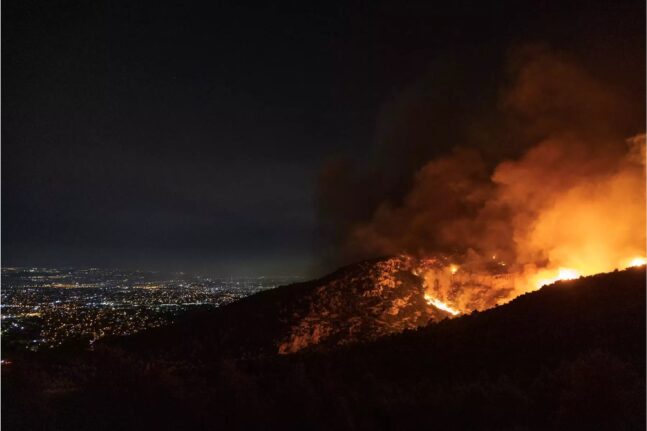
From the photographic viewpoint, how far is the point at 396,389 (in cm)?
1161

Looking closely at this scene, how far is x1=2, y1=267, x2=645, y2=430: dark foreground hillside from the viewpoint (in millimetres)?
8750

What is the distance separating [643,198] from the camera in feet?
92.1

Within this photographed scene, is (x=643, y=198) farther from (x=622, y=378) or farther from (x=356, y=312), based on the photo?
(x=622, y=378)

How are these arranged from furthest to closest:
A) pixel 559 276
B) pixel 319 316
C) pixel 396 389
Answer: pixel 559 276, pixel 319 316, pixel 396 389

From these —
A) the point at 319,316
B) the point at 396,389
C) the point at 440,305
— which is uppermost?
the point at 440,305

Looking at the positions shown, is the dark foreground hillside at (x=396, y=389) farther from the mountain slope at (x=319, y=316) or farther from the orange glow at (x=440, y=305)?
the orange glow at (x=440, y=305)

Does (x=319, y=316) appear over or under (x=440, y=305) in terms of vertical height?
under

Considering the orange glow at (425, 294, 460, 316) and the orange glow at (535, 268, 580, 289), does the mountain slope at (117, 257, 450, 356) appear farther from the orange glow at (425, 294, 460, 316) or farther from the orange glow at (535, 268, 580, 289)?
the orange glow at (535, 268, 580, 289)

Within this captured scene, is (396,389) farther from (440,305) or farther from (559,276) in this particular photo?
(559,276)

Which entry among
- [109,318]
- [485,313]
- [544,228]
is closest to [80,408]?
[485,313]

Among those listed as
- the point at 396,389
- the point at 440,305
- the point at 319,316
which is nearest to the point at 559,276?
the point at 440,305

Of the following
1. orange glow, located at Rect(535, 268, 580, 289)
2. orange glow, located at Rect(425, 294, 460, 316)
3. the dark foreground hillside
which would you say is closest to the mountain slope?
orange glow, located at Rect(425, 294, 460, 316)

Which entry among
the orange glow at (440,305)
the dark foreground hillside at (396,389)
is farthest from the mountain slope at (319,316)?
the dark foreground hillside at (396,389)

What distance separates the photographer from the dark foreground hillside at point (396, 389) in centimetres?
875
